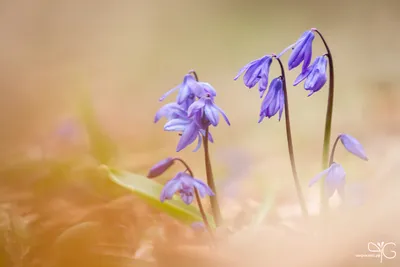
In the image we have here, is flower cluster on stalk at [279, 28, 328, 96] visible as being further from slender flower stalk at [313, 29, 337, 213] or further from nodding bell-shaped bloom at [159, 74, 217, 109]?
nodding bell-shaped bloom at [159, 74, 217, 109]

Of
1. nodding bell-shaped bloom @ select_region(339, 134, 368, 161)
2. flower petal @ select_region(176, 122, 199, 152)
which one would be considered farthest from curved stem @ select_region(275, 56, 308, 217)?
flower petal @ select_region(176, 122, 199, 152)

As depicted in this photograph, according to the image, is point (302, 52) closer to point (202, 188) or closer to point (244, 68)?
point (244, 68)

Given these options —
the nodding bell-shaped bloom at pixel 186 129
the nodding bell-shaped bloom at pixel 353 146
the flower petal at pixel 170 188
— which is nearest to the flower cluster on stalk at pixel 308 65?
the nodding bell-shaped bloom at pixel 353 146

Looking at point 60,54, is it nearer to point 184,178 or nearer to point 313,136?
point 184,178

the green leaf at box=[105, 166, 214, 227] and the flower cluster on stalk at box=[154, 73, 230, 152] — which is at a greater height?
the flower cluster on stalk at box=[154, 73, 230, 152]

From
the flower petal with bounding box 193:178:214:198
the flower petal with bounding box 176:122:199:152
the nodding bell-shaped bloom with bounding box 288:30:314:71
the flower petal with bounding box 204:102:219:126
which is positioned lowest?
the flower petal with bounding box 193:178:214:198

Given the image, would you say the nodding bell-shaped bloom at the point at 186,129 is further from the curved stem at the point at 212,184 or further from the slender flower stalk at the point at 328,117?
the slender flower stalk at the point at 328,117

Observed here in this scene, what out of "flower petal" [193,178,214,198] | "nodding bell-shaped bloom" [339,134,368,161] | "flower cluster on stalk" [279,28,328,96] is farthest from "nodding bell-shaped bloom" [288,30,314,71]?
"flower petal" [193,178,214,198]

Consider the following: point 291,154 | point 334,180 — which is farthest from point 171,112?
point 334,180
